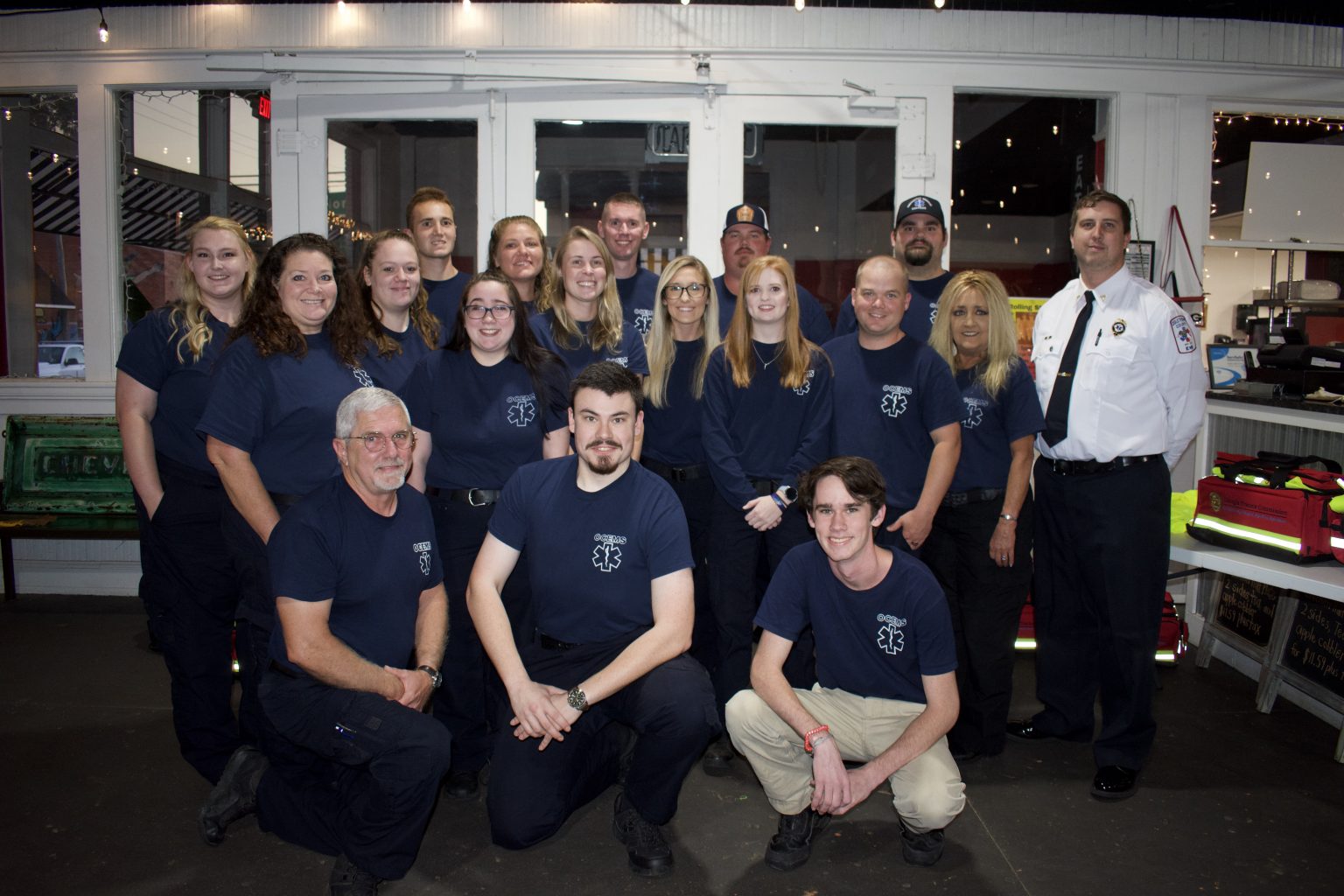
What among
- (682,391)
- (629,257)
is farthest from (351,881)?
(629,257)

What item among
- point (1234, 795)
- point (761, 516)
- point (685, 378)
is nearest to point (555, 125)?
point (685, 378)

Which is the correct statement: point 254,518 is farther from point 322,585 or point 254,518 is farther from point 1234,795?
point 1234,795

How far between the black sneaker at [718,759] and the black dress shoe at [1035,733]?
1061 mm

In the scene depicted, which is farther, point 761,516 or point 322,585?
point 761,516

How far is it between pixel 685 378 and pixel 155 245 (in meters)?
3.70

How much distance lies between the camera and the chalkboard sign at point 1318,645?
3596 millimetres

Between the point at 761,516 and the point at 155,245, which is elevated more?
the point at 155,245

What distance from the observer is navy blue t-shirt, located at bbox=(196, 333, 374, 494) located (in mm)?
2689

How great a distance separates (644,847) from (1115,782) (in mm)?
1538

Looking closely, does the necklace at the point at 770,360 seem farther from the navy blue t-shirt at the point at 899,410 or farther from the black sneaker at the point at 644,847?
the black sneaker at the point at 644,847

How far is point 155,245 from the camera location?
5441 mm

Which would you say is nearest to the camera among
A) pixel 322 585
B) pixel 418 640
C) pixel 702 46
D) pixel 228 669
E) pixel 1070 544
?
pixel 322 585

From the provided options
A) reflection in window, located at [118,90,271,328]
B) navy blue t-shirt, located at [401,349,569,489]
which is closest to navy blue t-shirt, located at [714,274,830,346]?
navy blue t-shirt, located at [401,349,569,489]

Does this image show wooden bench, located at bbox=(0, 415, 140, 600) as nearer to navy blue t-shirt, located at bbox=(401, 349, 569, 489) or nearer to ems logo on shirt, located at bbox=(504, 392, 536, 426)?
navy blue t-shirt, located at bbox=(401, 349, 569, 489)
